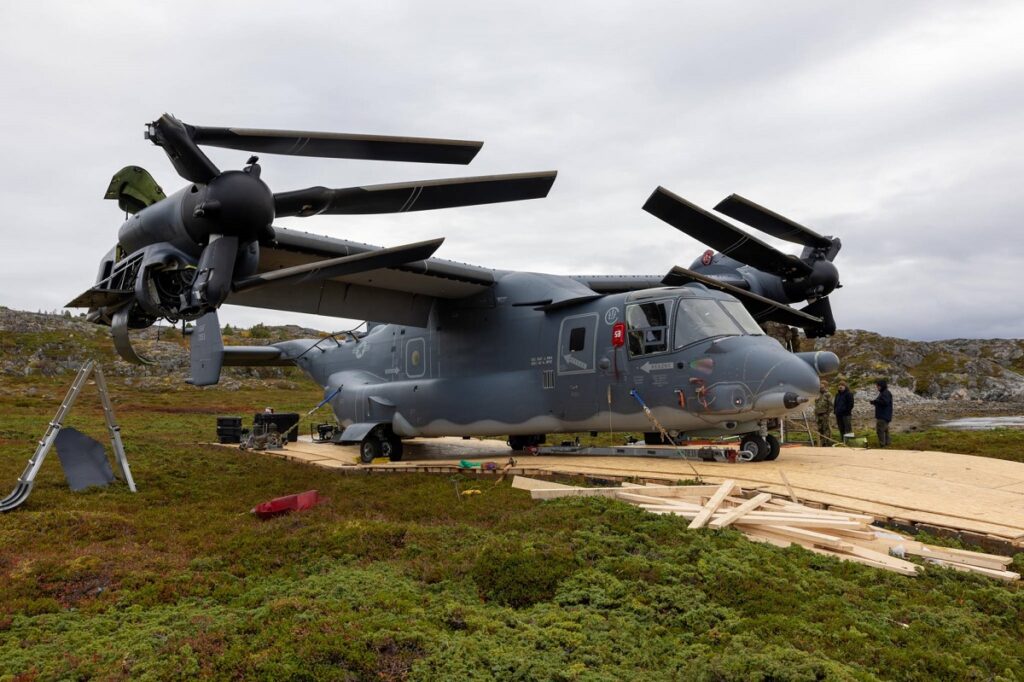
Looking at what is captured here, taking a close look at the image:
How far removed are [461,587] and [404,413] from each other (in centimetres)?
968

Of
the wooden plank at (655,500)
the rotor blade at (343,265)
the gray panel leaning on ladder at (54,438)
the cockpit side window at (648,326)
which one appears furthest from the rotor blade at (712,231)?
the gray panel leaning on ladder at (54,438)

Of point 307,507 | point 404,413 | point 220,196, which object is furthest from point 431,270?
point 307,507

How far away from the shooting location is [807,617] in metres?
4.93

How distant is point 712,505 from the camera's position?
24.6 ft

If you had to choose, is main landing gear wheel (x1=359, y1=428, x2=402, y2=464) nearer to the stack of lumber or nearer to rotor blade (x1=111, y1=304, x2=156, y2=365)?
rotor blade (x1=111, y1=304, x2=156, y2=365)

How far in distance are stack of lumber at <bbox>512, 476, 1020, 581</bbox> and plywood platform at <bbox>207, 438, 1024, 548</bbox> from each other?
1.95ft

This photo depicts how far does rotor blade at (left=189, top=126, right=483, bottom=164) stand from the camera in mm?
9414

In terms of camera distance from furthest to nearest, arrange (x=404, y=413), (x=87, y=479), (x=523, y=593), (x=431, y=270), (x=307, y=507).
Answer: (x=404, y=413), (x=431, y=270), (x=87, y=479), (x=307, y=507), (x=523, y=593)

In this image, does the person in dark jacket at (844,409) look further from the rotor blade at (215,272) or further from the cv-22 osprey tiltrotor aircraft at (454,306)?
the rotor blade at (215,272)

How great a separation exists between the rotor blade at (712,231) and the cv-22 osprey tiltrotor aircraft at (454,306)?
0.04 metres

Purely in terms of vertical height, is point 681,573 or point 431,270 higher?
point 431,270

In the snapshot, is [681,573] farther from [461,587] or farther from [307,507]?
[307,507]

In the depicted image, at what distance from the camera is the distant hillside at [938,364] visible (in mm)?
55656

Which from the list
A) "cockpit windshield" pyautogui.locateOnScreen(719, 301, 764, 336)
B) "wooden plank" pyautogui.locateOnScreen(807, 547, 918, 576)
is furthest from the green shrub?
"cockpit windshield" pyautogui.locateOnScreen(719, 301, 764, 336)
